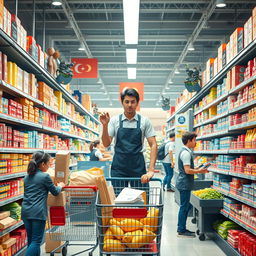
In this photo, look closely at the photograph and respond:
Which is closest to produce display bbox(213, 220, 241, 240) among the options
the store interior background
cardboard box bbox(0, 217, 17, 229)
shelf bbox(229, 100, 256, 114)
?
shelf bbox(229, 100, 256, 114)

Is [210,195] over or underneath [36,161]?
underneath

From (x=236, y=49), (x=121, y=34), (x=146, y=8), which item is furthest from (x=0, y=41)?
(x=121, y=34)

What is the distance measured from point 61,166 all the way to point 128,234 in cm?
189

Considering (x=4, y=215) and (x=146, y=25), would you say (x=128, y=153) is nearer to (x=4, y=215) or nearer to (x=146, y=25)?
(x=4, y=215)

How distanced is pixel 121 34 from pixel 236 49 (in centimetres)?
974

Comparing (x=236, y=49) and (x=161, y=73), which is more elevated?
(x=161, y=73)

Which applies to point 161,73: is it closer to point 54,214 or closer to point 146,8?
point 146,8

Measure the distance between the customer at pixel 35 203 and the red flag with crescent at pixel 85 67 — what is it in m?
9.06

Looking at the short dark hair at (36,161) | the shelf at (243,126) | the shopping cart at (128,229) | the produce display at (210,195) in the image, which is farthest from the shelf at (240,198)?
the short dark hair at (36,161)

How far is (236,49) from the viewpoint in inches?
212

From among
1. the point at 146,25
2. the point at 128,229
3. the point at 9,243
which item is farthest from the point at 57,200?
the point at 146,25

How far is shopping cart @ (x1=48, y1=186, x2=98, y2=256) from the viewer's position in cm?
376

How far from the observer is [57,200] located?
13.1ft

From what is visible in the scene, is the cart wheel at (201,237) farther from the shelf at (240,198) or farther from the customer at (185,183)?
the shelf at (240,198)
